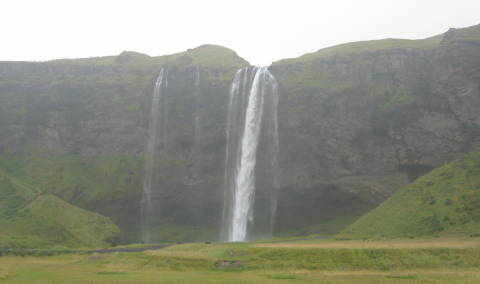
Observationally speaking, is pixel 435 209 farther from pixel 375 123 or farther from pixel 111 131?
pixel 111 131

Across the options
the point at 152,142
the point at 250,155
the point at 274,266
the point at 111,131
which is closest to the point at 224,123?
the point at 250,155

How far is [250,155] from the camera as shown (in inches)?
2173

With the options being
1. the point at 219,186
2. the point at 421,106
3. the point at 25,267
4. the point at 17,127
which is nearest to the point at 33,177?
the point at 17,127

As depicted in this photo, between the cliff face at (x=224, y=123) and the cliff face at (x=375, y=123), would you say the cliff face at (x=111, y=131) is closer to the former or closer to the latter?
the cliff face at (x=224, y=123)

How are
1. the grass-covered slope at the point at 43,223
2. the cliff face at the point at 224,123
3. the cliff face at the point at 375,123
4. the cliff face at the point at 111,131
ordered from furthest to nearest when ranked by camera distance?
the cliff face at the point at 111,131 → the cliff face at the point at 224,123 → the cliff face at the point at 375,123 → the grass-covered slope at the point at 43,223

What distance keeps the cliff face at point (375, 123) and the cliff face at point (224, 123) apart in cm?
12

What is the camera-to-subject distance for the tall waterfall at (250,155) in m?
53.2

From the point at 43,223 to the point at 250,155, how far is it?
25405 mm

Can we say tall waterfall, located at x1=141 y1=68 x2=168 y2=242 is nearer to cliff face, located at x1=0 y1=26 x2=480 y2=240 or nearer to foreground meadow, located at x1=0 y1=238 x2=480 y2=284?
cliff face, located at x1=0 y1=26 x2=480 y2=240

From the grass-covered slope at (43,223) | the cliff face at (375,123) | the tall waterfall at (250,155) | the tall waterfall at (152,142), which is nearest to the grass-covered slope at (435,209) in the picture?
the cliff face at (375,123)

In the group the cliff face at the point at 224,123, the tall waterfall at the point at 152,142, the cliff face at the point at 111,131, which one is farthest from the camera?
the tall waterfall at the point at 152,142

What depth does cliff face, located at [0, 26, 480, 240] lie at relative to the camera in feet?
170

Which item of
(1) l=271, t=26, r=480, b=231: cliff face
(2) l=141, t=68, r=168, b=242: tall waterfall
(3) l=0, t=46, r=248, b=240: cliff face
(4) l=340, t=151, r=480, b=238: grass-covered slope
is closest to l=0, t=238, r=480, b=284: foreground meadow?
(4) l=340, t=151, r=480, b=238: grass-covered slope

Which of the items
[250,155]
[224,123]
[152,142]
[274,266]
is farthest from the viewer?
[152,142]
